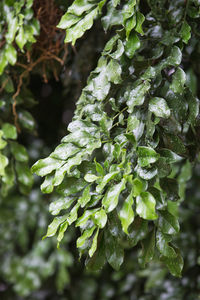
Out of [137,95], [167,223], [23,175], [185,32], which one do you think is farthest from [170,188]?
[23,175]

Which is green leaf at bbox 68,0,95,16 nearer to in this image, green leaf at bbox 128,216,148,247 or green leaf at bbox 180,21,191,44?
green leaf at bbox 180,21,191,44

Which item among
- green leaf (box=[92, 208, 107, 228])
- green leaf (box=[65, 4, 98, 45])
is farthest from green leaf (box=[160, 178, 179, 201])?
green leaf (box=[65, 4, 98, 45])

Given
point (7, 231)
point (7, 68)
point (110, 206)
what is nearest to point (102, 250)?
point (110, 206)

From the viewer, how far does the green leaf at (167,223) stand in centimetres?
70

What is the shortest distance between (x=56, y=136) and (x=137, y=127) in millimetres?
1183

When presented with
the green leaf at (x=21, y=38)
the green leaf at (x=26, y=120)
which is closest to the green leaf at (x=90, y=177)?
the green leaf at (x=21, y=38)

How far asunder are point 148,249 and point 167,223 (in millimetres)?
66

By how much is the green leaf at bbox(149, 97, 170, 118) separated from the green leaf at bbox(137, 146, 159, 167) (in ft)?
0.25

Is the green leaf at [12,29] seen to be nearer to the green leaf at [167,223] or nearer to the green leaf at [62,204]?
the green leaf at [62,204]

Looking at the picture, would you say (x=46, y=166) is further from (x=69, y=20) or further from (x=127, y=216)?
(x=69, y=20)

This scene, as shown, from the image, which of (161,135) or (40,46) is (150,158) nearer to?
(161,135)

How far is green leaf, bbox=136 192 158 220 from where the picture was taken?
0.58 meters

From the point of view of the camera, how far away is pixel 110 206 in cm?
60

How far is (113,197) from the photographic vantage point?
1.97 ft
